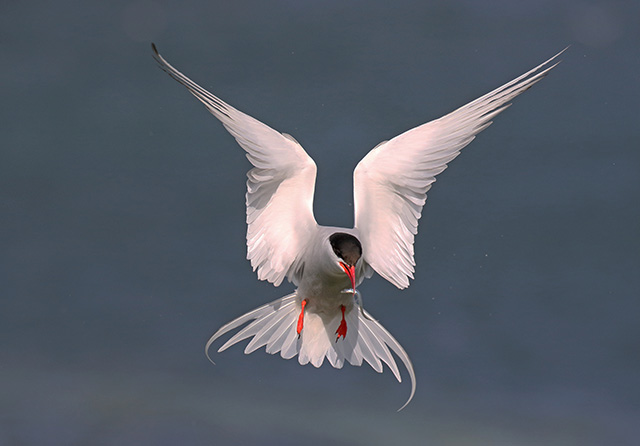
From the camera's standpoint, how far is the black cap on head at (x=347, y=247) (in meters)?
3.72

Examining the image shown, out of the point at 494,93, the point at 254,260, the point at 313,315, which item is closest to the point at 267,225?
the point at 254,260

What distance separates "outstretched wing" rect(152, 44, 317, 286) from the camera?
3.98 m

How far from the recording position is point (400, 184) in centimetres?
420

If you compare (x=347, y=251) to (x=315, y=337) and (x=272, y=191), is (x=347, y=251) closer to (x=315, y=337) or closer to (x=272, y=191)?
(x=272, y=191)

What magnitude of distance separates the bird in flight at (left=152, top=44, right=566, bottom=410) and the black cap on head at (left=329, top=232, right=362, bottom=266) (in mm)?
133

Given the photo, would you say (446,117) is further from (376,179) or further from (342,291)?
(342,291)

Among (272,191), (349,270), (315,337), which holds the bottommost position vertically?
(315,337)

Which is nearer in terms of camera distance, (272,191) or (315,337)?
(272,191)

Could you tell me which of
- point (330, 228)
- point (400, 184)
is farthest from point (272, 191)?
point (400, 184)

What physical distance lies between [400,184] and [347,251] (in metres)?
0.61

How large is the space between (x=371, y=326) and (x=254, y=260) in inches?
24.3

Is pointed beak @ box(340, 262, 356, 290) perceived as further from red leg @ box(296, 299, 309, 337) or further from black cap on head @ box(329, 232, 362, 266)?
red leg @ box(296, 299, 309, 337)

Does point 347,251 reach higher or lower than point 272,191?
lower

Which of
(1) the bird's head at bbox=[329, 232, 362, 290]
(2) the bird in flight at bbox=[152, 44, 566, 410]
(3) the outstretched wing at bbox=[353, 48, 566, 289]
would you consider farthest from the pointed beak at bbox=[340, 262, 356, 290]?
(3) the outstretched wing at bbox=[353, 48, 566, 289]
